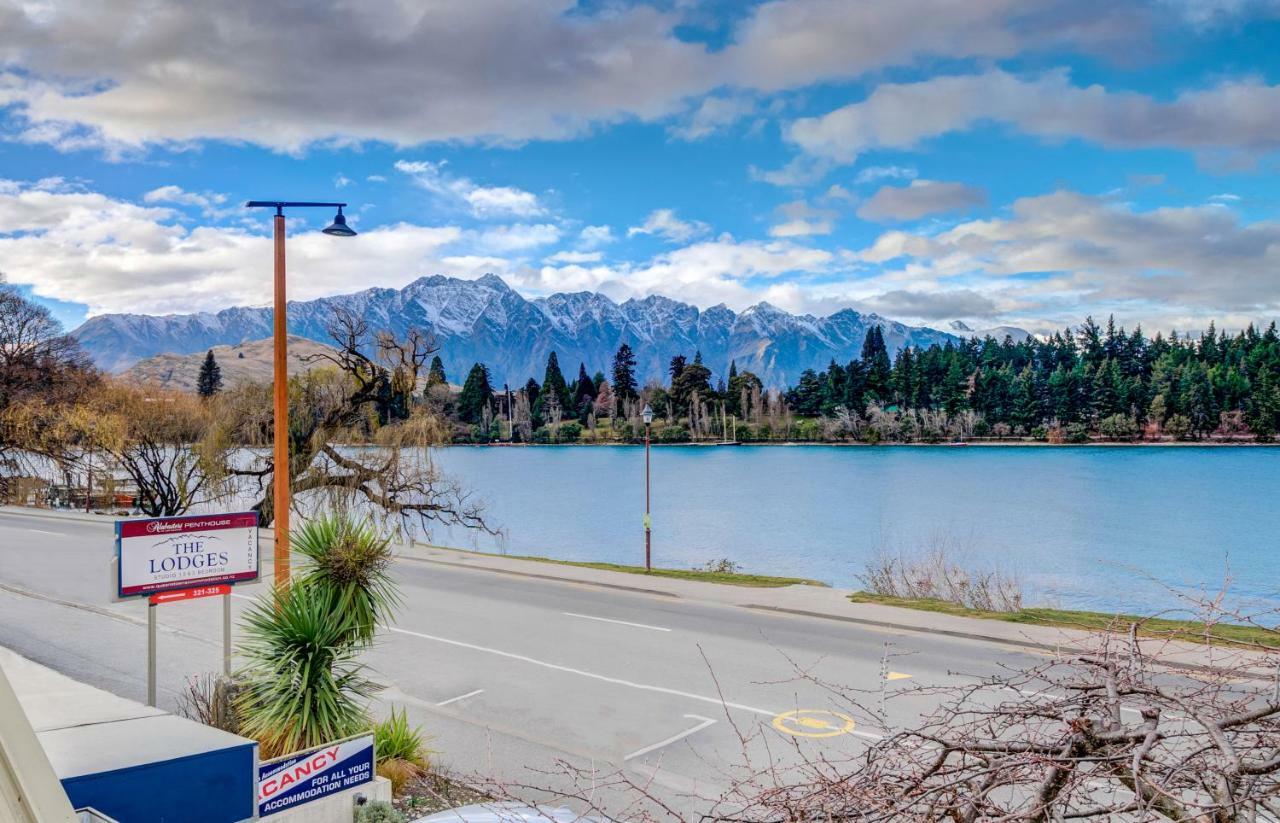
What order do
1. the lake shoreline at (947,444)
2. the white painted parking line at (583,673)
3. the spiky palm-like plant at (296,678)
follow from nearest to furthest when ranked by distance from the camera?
the spiky palm-like plant at (296,678) → the white painted parking line at (583,673) → the lake shoreline at (947,444)

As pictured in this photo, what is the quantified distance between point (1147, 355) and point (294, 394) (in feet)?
561

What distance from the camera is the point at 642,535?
2032 inches

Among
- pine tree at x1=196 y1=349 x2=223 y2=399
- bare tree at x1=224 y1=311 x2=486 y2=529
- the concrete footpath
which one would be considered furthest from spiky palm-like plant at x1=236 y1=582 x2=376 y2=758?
pine tree at x1=196 y1=349 x2=223 y2=399

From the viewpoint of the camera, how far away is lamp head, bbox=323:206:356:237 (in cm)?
1407

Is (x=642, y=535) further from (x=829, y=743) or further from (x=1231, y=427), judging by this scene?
(x=1231, y=427)

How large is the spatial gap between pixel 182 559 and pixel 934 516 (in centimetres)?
5553

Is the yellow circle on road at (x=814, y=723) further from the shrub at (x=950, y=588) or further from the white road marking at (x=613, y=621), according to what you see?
the shrub at (x=950, y=588)

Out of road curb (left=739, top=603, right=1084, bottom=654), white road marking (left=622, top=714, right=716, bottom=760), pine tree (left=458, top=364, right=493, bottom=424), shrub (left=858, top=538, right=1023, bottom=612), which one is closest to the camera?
white road marking (left=622, top=714, right=716, bottom=760)

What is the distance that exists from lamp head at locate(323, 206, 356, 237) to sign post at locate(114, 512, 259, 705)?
15.8 feet

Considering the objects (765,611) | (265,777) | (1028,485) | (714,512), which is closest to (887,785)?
(265,777)

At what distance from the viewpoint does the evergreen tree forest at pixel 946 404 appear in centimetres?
13725

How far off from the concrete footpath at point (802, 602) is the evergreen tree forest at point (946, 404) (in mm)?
109298

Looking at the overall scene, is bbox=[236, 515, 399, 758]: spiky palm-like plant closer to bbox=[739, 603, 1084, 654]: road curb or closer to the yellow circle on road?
the yellow circle on road

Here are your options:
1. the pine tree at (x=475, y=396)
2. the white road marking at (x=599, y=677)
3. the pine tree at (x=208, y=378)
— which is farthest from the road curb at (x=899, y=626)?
the pine tree at (x=475, y=396)
